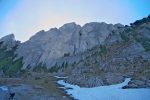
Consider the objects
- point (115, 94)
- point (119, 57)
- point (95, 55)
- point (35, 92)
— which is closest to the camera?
point (115, 94)

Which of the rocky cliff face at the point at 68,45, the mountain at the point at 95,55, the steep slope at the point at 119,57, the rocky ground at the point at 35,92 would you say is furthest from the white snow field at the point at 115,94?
the rocky cliff face at the point at 68,45

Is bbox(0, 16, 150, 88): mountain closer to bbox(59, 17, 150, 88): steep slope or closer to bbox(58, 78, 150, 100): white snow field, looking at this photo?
bbox(59, 17, 150, 88): steep slope

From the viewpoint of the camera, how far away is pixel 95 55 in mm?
149000

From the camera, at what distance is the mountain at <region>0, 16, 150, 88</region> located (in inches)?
4478

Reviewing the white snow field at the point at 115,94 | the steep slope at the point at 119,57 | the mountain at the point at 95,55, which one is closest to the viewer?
the white snow field at the point at 115,94

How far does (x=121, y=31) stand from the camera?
171 meters

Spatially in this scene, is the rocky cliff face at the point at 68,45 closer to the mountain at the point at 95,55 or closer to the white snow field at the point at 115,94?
the mountain at the point at 95,55

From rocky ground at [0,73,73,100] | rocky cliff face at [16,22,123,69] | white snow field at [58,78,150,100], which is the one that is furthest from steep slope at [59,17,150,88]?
white snow field at [58,78,150,100]

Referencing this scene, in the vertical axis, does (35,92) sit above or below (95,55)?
below

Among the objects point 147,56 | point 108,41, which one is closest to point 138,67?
point 147,56

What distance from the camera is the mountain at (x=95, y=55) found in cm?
11375

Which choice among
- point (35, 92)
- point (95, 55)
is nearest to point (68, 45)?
point (95, 55)

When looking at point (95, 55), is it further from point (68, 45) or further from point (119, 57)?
point (68, 45)

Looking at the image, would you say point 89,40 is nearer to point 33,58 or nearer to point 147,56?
point 33,58
